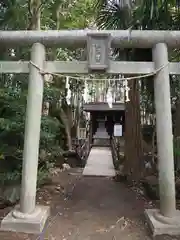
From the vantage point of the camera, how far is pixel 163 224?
3.65m

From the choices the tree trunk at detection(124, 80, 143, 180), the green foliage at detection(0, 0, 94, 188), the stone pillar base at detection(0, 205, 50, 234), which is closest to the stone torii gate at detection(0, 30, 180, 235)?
the stone pillar base at detection(0, 205, 50, 234)

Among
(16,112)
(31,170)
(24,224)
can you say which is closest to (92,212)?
(24,224)

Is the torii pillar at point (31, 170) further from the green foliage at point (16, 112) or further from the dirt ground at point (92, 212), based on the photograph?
the green foliage at point (16, 112)

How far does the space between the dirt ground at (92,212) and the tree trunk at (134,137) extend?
20.4 inches

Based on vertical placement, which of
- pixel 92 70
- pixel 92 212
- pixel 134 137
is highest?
pixel 92 70

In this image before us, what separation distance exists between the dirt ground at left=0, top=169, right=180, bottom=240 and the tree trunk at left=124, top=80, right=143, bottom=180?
52cm

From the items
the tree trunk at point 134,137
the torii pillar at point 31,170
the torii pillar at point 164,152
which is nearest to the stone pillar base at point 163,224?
the torii pillar at point 164,152

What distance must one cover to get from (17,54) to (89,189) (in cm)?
405

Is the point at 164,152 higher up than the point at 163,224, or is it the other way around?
the point at 164,152

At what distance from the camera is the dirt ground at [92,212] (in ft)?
12.3

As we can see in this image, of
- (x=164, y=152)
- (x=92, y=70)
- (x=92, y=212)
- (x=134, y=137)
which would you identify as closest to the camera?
(x=164, y=152)

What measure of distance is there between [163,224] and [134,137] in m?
3.21

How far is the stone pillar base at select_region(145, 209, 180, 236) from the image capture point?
3.54 m

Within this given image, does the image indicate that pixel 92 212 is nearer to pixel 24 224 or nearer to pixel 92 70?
pixel 24 224
